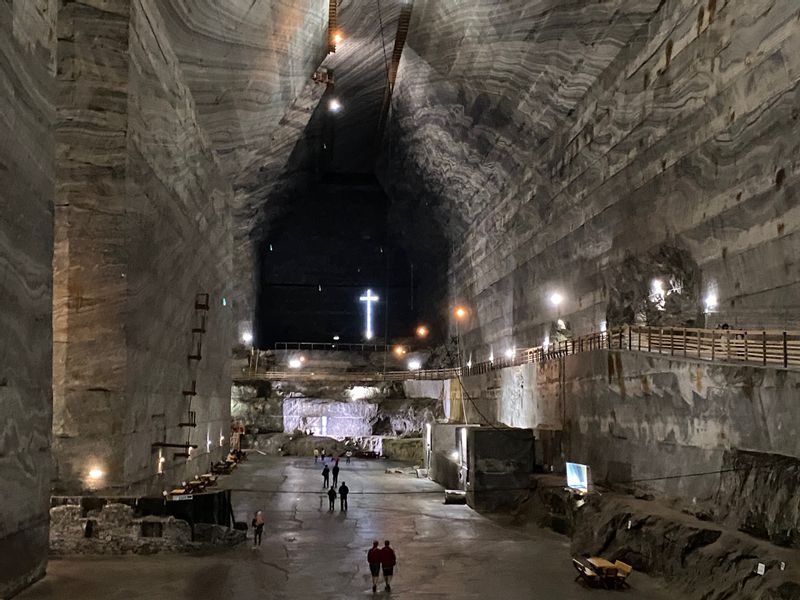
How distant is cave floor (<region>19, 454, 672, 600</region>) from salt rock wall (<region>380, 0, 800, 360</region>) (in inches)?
279

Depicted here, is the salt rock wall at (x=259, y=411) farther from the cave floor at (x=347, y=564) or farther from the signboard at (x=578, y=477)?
the signboard at (x=578, y=477)

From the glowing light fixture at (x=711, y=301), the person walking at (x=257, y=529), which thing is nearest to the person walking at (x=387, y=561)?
the person walking at (x=257, y=529)

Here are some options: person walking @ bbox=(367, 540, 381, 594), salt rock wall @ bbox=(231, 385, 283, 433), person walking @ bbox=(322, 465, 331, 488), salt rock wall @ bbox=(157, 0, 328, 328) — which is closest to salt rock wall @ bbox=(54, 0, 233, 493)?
salt rock wall @ bbox=(157, 0, 328, 328)

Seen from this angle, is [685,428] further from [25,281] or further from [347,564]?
[25,281]

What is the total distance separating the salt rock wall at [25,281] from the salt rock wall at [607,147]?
14.0 meters

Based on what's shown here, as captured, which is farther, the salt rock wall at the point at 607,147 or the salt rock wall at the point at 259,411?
the salt rock wall at the point at 259,411

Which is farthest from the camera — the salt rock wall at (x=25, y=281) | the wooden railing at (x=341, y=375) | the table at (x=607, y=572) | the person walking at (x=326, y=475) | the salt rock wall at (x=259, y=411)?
the wooden railing at (x=341, y=375)

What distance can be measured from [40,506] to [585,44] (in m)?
19.2

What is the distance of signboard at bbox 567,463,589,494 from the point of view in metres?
17.7

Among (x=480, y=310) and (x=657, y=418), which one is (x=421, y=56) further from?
Answer: (x=657, y=418)

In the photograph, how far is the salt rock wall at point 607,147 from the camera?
1438 centimetres

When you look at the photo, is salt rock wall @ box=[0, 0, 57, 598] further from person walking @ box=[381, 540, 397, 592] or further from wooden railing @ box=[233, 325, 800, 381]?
wooden railing @ box=[233, 325, 800, 381]

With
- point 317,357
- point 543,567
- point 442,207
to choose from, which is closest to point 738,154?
point 543,567

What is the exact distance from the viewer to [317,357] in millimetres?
Answer: 44344
